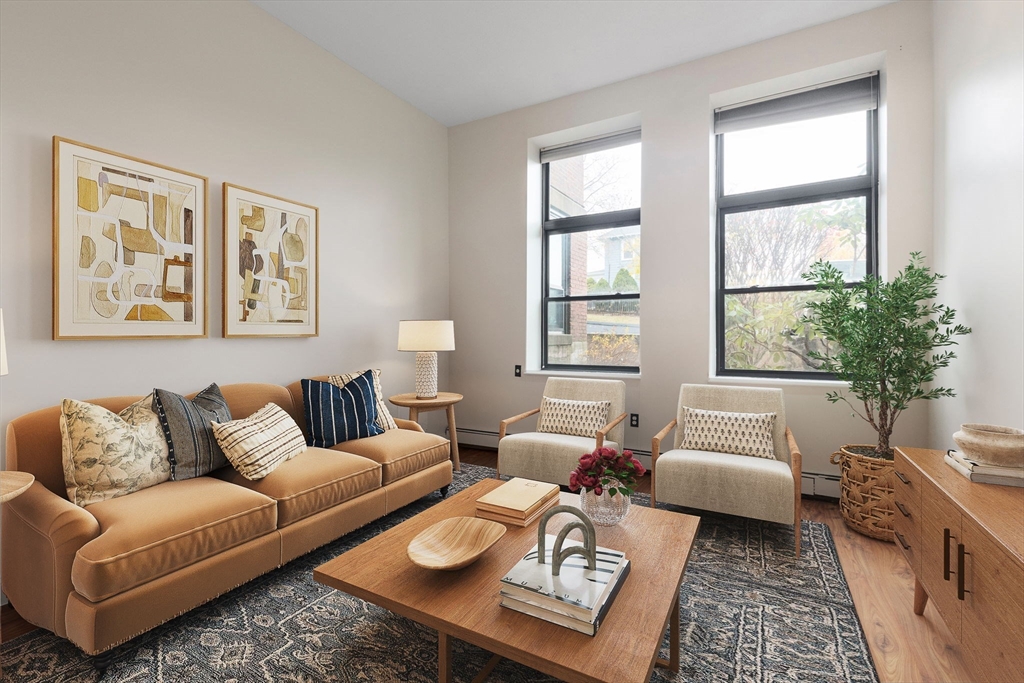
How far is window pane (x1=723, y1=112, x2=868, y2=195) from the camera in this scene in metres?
3.40

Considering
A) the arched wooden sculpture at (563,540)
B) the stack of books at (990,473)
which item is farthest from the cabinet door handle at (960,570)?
the arched wooden sculpture at (563,540)

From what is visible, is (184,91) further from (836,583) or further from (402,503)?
(836,583)

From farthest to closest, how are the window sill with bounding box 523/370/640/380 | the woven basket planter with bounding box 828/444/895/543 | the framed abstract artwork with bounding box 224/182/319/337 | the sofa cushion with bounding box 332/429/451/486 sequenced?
the window sill with bounding box 523/370/640/380 → the framed abstract artwork with bounding box 224/182/319/337 → the sofa cushion with bounding box 332/429/451/486 → the woven basket planter with bounding box 828/444/895/543

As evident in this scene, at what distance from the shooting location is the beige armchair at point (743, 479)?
7.95ft

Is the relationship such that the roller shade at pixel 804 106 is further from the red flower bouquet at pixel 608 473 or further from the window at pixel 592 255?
the red flower bouquet at pixel 608 473

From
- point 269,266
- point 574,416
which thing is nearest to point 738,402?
point 574,416

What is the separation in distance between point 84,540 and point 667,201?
154 inches

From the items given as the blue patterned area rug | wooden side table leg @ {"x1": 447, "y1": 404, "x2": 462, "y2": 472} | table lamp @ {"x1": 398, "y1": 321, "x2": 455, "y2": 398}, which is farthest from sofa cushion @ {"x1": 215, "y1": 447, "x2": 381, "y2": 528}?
table lamp @ {"x1": 398, "y1": 321, "x2": 455, "y2": 398}

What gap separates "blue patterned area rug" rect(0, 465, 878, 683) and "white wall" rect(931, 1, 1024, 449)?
3.74 feet

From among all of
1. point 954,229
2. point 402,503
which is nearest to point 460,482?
point 402,503

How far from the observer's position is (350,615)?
1887mm

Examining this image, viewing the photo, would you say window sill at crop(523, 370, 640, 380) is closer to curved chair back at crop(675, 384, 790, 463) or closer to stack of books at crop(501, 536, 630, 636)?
curved chair back at crop(675, 384, 790, 463)

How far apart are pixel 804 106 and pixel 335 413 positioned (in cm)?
398

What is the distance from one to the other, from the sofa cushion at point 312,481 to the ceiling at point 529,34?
2.85 meters
